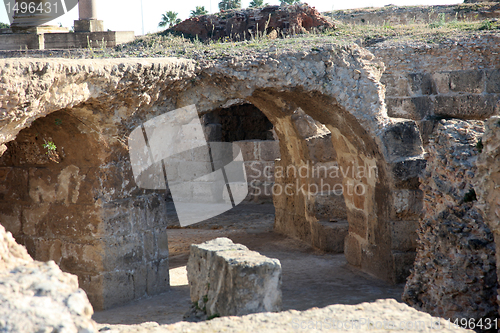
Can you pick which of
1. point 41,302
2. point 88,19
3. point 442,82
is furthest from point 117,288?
point 88,19

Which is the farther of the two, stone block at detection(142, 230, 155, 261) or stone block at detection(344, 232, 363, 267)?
stone block at detection(344, 232, 363, 267)

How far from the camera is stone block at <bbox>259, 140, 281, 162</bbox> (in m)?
10.1

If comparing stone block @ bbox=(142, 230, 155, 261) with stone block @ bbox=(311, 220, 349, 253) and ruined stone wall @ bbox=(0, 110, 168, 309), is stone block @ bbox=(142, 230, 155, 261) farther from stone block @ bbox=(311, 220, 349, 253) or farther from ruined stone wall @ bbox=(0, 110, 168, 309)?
stone block @ bbox=(311, 220, 349, 253)

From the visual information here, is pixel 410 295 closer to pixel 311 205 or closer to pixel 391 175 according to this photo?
pixel 391 175

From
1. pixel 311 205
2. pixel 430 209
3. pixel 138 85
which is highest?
pixel 138 85

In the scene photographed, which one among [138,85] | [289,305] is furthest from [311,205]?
[138,85]

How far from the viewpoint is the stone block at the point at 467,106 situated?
7656 mm

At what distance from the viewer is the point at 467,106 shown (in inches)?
305

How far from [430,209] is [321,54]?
6.73 feet

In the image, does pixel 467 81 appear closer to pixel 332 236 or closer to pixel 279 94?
pixel 332 236

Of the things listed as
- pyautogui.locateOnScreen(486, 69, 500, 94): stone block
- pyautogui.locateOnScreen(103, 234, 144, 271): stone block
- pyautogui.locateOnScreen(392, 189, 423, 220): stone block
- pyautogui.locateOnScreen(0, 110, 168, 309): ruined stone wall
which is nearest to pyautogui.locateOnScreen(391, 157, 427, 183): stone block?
pyautogui.locateOnScreen(392, 189, 423, 220): stone block

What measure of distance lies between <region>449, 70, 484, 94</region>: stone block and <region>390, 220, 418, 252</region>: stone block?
371 cm

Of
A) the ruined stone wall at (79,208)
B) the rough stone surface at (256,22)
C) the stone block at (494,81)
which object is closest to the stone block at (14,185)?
the ruined stone wall at (79,208)

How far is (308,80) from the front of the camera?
4.91 m
